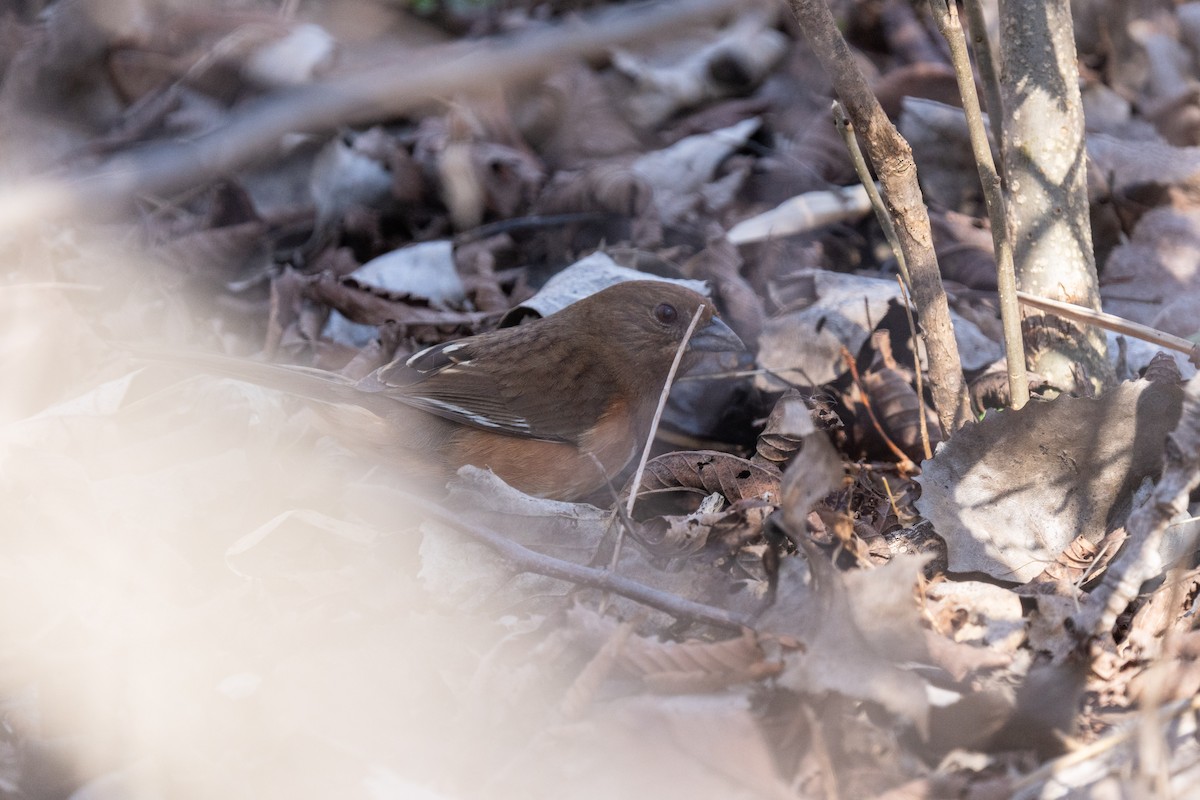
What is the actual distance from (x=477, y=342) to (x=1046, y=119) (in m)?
2.00

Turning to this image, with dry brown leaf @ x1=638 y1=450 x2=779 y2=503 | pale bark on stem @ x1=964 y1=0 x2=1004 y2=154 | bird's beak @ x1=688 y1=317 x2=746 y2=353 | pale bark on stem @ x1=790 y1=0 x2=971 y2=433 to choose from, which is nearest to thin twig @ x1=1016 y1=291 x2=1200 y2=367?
pale bark on stem @ x1=790 y1=0 x2=971 y2=433

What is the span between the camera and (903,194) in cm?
250

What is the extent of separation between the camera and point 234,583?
280 cm

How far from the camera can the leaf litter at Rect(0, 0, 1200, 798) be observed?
79.0 inches

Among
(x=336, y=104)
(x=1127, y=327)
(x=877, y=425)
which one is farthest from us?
(x=336, y=104)

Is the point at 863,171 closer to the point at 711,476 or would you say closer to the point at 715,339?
the point at 711,476

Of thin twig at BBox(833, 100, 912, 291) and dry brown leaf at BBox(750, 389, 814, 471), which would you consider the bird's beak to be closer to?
dry brown leaf at BBox(750, 389, 814, 471)

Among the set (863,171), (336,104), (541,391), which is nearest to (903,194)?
(863,171)

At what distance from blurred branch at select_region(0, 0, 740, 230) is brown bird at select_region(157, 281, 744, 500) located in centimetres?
212

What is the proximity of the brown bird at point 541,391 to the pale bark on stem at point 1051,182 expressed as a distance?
3.67 feet

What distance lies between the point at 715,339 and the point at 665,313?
26 cm

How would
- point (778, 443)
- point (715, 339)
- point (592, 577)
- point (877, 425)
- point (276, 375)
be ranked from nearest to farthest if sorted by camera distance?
1. point (592, 577)
2. point (778, 443)
3. point (877, 425)
4. point (276, 375)
5. point (715, 339)

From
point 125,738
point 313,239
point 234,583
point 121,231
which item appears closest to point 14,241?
point 121,231

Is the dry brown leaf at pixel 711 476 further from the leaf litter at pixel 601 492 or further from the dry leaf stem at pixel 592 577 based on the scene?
the dry leaf stem at pixel 592 577
